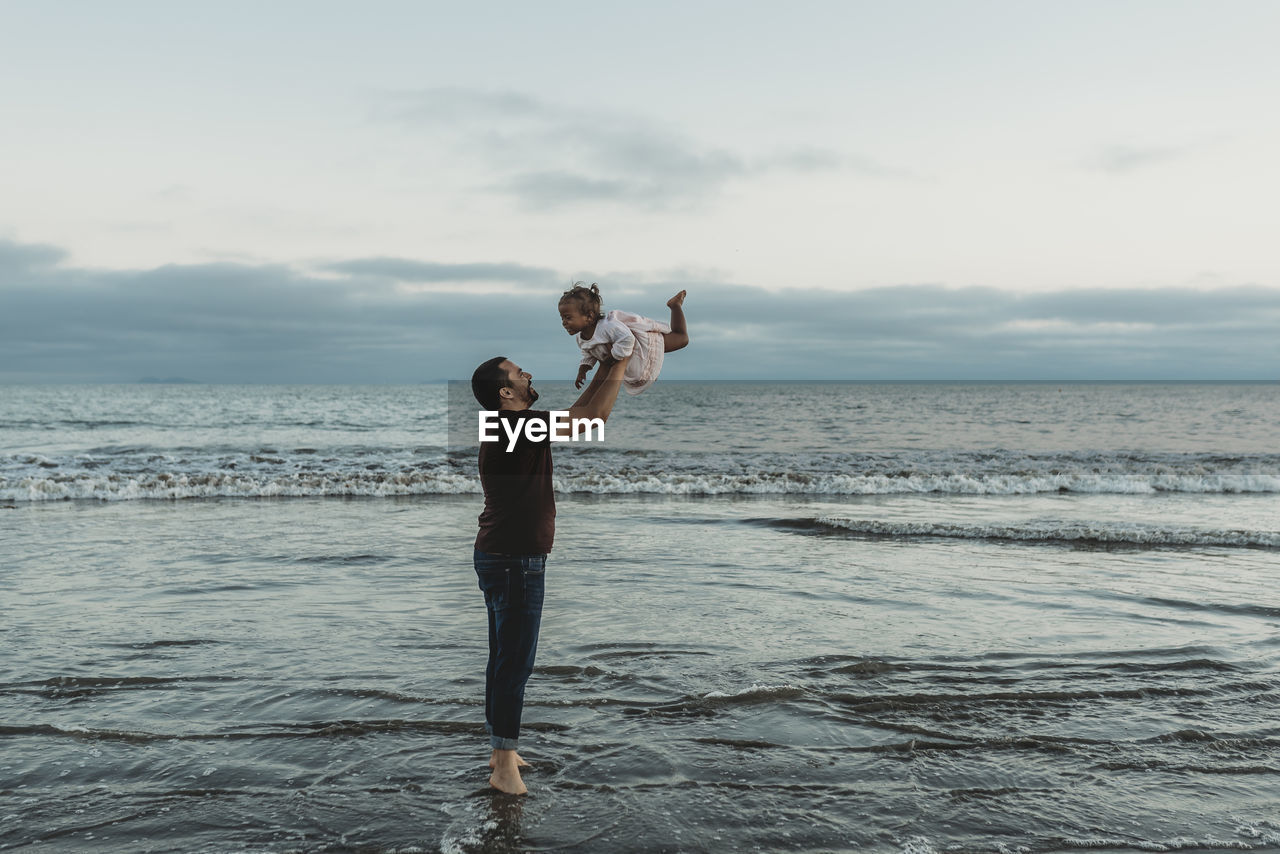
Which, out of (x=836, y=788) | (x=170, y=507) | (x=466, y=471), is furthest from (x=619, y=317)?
(x=466, y=471)

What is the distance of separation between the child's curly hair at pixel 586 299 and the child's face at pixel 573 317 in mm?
12

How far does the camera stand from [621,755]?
4391 mm

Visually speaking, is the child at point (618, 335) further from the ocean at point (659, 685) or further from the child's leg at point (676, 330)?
the ocean at point (659, 685)

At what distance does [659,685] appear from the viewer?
5.50 m

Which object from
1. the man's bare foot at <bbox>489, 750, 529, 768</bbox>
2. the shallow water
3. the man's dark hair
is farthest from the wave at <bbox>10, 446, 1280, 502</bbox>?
the man's dark hair

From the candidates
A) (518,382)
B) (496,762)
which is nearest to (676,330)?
(518,382)

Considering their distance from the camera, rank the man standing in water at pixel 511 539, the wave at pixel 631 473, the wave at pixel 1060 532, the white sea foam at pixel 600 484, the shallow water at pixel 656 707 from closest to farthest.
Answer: the shallow water at pixel 656 707, the man standing in water at pixel 511 539, the wave at pixel 1060 532, the white sea foam at pixel 600 484, the wave at pixel 631 473

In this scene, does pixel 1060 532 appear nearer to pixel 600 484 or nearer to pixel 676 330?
pixel 600 484

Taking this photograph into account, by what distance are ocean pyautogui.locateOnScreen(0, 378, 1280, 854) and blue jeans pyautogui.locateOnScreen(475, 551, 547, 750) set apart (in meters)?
0.35

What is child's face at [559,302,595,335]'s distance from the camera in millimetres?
3395

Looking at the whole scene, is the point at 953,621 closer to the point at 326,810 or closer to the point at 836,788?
the point at 836,788

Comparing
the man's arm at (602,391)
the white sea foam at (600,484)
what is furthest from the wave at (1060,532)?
the man's arm at (602,391)

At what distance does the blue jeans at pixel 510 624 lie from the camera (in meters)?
3.95

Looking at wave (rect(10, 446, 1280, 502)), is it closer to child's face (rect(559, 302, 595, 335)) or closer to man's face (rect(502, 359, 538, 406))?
man's face (rect(502, 359, 538, 406))
